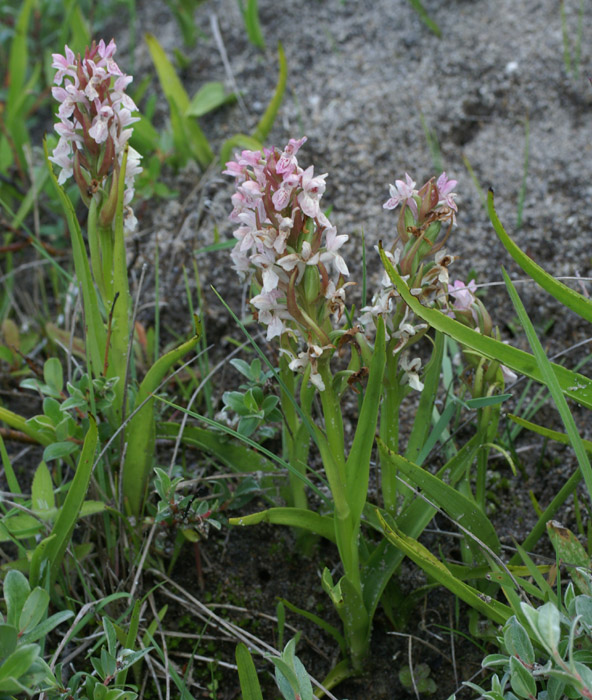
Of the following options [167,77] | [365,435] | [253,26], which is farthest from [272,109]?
[365,435]

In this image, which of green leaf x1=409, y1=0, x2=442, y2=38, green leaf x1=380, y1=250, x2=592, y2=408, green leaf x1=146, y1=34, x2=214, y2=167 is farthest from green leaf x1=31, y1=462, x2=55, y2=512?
green leaf x1=409, y1=0, x2=442, y2=38

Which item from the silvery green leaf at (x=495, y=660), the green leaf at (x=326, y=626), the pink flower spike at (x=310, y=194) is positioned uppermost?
the pink flower spike at (x=310, y=194)

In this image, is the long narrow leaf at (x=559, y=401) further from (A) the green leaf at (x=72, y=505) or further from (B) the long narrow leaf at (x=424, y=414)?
(A) the green leaf at (x=72, y=505)

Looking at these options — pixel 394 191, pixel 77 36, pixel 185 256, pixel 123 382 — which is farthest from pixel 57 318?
pixel 394 191

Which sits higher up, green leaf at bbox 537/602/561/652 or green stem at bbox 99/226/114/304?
green stem at bbox 99/226/114/304

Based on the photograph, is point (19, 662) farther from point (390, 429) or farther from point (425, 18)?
point (425, 18)

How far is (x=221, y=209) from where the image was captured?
236cm

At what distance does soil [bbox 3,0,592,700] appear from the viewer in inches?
62.7

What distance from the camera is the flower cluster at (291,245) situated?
116cm

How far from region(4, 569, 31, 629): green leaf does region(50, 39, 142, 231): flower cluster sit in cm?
79

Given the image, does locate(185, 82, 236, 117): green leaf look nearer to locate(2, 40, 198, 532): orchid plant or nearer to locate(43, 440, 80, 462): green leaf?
locate(2, 40, 198, 532): orchid plant

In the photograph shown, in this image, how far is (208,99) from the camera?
2641 mm

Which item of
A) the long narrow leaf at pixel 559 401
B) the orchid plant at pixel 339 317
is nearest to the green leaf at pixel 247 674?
the orchid plant at pixel 339 317

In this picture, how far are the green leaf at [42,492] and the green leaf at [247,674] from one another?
56 cm
